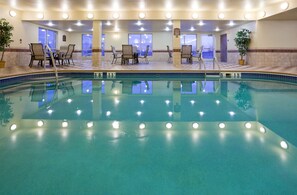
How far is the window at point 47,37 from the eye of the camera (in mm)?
14008

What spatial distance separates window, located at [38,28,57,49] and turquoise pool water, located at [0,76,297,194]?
1091 cm

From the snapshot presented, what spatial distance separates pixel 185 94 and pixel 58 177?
152 inches

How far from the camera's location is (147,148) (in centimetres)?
222

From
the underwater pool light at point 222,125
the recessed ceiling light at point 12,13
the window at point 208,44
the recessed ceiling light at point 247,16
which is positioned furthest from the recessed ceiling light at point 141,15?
the underwater pool light at point 222,125

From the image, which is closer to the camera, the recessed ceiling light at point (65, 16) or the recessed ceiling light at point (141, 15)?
the recessed ceiling light at point (141, 15)

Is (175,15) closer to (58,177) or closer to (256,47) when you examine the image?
(256,47)

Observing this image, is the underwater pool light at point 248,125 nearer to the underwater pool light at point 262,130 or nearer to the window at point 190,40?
the underwater pool light at point 262,130

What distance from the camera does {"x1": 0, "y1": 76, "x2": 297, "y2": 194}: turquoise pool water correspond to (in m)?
1.59

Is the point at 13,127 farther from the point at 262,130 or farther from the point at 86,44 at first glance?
the point at 86,44

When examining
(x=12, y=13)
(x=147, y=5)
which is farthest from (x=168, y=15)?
(x=12, y=13)

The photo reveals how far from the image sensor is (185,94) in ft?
17.3

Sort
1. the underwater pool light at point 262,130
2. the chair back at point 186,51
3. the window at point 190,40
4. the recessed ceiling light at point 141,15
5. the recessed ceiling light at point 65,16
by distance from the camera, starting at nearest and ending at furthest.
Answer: the underwater pool light at point 262,130 < the recessed ceiling light at point 141,15 < the recessed ceiling light at point 65,16 < the chair back at point 186,51 < the window at point 190,40

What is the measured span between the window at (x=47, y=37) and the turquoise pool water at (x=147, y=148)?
10.9m

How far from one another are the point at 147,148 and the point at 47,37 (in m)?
14.4
